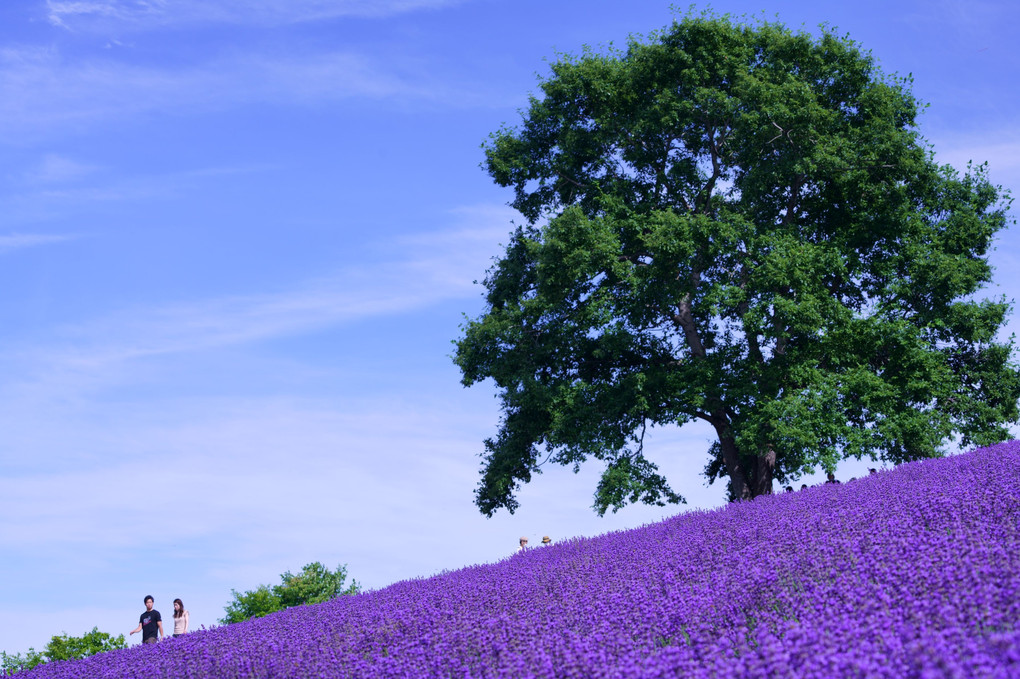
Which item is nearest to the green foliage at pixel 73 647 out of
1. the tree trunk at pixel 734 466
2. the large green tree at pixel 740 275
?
the large green tree at pixel 740 275

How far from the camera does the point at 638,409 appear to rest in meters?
20.7

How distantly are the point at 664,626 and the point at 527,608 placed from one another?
2020 mm

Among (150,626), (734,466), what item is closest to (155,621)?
(150,626)

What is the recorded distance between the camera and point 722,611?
6.14 m

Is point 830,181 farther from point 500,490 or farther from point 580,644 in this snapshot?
point 580,644

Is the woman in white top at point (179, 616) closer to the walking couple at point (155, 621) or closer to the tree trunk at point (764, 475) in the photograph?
the walking couple at point (155, 621)

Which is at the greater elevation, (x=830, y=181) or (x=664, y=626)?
(x=830, y=181)

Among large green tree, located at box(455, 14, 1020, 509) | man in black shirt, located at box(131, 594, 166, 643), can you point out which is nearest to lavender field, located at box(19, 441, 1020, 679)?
man in black shirt, located at box(131, 594, 166, 643)

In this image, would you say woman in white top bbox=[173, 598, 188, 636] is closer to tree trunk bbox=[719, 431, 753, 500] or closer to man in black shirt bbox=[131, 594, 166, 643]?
man in black shirt bbox=[131, 594, 166, 643]

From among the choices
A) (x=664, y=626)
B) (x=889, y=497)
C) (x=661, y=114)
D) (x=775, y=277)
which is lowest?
(x=664, y=626)

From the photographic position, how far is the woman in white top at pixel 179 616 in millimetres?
14766

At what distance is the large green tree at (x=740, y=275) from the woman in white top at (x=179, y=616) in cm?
917

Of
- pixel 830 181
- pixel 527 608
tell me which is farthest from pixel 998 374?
pixel 527 608

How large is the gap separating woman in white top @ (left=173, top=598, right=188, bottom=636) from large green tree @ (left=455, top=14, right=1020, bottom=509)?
361 inches
